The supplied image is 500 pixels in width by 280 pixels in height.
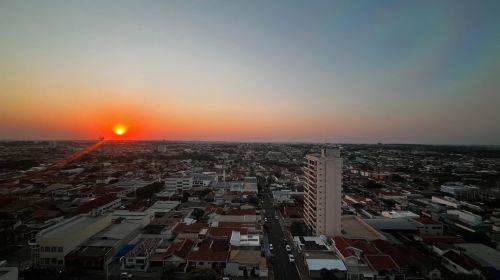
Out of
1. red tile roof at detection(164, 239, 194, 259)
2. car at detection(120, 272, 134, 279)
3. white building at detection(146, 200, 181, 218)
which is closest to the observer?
car at detection(120, 272, 134, 279)

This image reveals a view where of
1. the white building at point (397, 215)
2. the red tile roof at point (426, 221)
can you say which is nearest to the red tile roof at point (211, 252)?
the white building at point (397, 215)

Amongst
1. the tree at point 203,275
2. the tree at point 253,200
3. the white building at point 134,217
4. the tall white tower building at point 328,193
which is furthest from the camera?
the tree at point 253,200

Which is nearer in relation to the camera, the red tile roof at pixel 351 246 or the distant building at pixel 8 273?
the distant building at pixel 8 273

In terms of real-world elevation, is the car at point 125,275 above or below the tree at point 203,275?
below

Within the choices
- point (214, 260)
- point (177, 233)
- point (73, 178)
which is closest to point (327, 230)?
point (214, 260)

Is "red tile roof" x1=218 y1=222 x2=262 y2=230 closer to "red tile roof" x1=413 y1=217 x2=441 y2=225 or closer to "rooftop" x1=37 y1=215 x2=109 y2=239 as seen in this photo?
"rooftop" x1=37 y1=215 x2=109 y2=239

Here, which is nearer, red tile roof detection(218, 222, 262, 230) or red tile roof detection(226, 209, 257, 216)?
red tile roof detection(218, 222, 262, 230)

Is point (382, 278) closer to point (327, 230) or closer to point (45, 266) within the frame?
point (327, 230)

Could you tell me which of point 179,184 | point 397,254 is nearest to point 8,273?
point 397,254

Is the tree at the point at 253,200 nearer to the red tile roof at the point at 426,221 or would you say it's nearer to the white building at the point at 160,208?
the white building at the point at 160,208

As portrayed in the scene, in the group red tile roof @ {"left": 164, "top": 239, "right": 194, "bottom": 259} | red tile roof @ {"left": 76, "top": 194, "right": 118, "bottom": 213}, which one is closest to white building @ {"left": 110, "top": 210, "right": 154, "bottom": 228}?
red tile roof @ {"left": 76, "top": 194, "right": 118, "bottom": 213}
